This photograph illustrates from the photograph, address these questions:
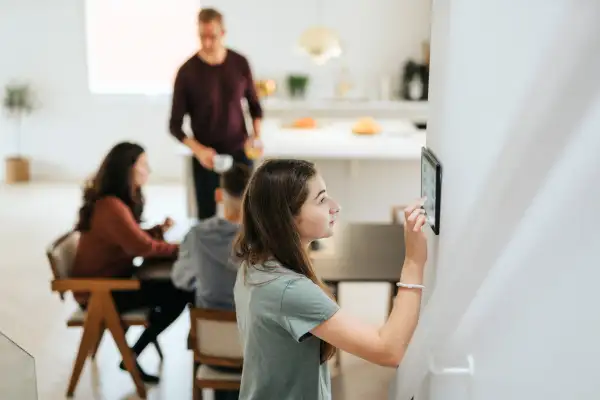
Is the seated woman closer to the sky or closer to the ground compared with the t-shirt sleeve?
closer to the ground

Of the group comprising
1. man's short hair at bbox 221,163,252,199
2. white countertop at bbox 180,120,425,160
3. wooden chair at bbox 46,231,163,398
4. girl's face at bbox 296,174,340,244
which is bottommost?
wooden chair at bbox 46,231,163,398

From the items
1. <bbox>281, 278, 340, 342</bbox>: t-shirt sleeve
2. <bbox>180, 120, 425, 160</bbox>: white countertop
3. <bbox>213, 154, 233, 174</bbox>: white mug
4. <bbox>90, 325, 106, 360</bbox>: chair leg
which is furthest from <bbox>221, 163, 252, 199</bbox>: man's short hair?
<bbox>180, 120, 425, 160</bbox>: white countertop

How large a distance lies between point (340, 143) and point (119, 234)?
265 cm

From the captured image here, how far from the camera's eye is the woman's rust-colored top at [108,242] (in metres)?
3.70

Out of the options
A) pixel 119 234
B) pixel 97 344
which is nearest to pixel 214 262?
pixel 119 234

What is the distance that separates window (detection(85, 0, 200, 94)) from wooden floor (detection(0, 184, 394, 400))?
1.95m

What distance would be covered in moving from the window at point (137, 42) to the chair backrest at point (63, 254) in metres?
4.96

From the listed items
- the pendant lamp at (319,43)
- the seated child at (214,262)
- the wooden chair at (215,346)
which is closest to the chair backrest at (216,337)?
the wooden chair at (215,346)

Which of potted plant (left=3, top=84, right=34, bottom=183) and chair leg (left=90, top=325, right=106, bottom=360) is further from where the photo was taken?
potted plant (left=3, top=84, right=34, bottom=183)

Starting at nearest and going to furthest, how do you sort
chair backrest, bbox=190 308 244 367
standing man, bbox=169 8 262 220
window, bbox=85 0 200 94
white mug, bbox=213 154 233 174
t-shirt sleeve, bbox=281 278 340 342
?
Answer: t-shirt sleeve, bbox=281 278 340 342, chair backrest, bbox=190 308 244 367, white mug, bbox=213 154 233 174, standing man, bbox=169 8 262 220, window, bbox=85 0 200 94

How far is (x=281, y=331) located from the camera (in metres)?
1.75

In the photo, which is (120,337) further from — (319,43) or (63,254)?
(319,43)

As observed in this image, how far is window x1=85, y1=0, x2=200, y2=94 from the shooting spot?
8.51 meters

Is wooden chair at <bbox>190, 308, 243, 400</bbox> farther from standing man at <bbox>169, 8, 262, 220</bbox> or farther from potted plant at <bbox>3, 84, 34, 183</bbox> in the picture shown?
potted plant at <bbox>3, 84, 34, 183</bbox>
